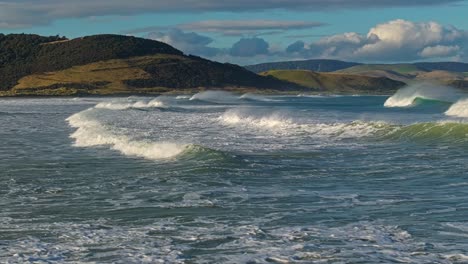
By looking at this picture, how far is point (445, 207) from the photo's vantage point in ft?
52.0

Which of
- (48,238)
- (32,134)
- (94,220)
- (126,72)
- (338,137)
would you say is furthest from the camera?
(126,72)

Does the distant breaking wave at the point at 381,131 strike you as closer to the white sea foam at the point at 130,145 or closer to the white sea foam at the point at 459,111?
the white sea foam at the point at 130,145

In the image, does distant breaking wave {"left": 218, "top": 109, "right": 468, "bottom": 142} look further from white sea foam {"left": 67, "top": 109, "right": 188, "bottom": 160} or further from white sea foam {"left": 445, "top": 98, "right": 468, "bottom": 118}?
white sea foam {"left": 445, "top": 98, "right": 468, "bottom": 118}

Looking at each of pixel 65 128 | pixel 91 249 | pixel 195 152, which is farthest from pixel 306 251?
pixel 65 128

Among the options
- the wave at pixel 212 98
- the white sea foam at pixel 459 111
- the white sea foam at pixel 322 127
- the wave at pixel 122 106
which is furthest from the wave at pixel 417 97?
the white sea foam at pixel 322 127

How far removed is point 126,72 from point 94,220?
178845 mm

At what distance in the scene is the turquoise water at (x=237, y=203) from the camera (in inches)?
497

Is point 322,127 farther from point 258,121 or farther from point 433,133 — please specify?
point 258,121

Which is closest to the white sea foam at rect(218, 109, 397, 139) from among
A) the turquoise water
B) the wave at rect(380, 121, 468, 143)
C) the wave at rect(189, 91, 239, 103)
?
the wave at rect(380, 121, 468, 143)

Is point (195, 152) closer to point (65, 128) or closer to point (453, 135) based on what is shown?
point (453, 135)

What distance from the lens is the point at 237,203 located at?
16922 mm

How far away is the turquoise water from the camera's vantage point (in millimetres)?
12625

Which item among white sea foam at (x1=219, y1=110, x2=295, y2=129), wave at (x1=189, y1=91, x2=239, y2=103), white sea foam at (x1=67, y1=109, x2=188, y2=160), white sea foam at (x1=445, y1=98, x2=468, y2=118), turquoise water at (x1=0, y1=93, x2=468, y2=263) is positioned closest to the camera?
turquoise water at (x1=0, y1=93, x2=468, y2=263)

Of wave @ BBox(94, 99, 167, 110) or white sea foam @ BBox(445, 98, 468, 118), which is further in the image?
wave @ BBox(94, 99, 167, 110)
